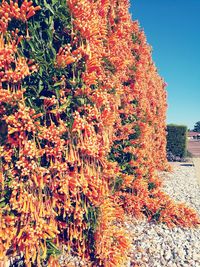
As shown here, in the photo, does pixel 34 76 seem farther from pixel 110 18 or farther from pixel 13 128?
pixel 110 18

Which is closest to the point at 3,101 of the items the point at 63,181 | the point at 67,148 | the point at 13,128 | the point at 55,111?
the point at 13,128

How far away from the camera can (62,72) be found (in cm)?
336

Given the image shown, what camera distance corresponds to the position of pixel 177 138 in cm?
1848

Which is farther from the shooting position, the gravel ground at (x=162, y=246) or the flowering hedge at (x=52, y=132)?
the gravel ground at (x=162, y=246)

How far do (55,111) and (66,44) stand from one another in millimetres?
861

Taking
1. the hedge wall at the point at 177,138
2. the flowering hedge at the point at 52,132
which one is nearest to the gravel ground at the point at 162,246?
the flowering hedge at the point at 52,132

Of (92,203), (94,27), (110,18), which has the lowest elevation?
(92,203)

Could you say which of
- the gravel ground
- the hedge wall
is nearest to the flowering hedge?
the gravel ground

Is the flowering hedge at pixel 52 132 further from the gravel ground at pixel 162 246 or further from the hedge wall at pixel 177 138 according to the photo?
the hedge wall at pixel 177 138

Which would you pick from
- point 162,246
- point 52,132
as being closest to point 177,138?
point 162,246

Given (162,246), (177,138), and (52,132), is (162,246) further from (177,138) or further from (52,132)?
(177,138)

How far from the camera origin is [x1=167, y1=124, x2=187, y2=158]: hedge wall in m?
18.5

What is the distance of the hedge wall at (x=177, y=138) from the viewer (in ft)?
60.6

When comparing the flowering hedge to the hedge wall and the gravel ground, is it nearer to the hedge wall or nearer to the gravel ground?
the gravel ground
